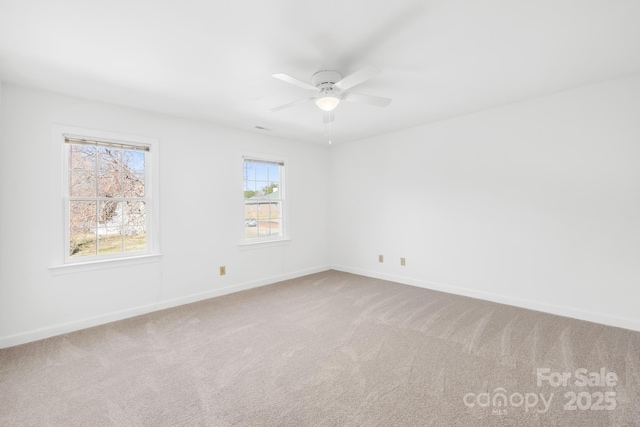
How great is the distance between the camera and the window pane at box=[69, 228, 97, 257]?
2988 millimetres

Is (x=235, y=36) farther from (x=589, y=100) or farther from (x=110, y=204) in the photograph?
(x=589, y=100)

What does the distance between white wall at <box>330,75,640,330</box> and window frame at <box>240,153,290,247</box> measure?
1480 mm

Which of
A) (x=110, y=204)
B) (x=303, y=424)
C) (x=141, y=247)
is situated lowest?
(x=303, y=424)

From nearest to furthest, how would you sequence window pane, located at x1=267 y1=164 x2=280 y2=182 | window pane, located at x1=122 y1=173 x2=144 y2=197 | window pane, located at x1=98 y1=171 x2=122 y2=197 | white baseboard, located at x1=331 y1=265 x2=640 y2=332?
white baseboard, located at x1=331 y1=265 x2=640 y2=332
window pane, located at x1=98 y1=171 x2=122 y2=197
window pane, located at x1=122 y1=173 x2=144 y2=197
window pane, located at x1=267 y1=164 x2=280 y2=182

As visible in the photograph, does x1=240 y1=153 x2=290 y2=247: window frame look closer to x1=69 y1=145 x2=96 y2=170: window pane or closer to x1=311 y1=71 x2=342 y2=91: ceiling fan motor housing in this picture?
x1=69 y1=145 x2=96 y2=170: window pane

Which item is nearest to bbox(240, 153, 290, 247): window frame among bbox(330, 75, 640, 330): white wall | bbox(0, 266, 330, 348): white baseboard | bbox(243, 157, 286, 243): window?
bbox(243, 157, 286, 243): window

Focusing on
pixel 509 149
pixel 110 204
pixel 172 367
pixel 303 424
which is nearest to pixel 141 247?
pixel 110 204

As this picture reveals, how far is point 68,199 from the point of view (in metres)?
2.90

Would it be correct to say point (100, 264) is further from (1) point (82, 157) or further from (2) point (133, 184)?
(1) point (82, 157)

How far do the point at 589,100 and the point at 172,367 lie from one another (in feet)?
15.3

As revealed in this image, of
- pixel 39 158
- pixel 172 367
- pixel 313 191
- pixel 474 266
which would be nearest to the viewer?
pixel 172 367

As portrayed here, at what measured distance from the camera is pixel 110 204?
3238 mm

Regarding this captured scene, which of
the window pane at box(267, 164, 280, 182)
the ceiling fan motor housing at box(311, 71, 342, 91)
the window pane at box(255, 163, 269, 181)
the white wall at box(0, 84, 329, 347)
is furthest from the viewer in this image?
the window pane at box(267, 164, 280, 182)

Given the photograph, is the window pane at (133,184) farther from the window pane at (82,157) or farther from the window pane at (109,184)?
the window pane at (82,157)
